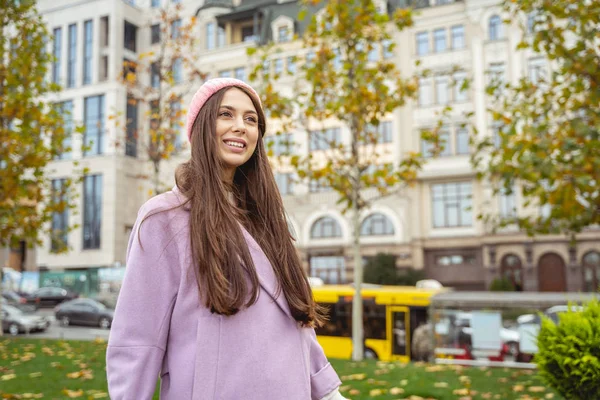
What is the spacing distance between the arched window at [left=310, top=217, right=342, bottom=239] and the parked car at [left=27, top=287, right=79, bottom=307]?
662 inches

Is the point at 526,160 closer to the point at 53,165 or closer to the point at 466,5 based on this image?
the point at 466,5

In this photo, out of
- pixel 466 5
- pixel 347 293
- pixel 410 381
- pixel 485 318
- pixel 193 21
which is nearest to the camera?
pixel 410 381

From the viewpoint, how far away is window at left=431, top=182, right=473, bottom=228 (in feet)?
117

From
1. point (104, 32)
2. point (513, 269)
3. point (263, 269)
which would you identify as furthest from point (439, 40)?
point (263, 269)

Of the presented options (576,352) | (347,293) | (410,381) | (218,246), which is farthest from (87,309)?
(218,246)

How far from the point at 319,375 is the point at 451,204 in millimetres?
34777

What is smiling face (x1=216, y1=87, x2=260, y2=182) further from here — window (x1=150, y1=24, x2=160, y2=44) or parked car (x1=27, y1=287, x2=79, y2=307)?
window (x1=150, y1=24, x2=160, y2=44)

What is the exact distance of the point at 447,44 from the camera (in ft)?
121

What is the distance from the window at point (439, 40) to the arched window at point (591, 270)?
48.8ft

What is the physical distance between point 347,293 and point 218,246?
62.4ft

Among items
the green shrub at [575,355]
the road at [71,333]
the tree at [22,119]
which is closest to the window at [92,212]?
the road at [71,333]

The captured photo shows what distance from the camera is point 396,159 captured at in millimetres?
36531

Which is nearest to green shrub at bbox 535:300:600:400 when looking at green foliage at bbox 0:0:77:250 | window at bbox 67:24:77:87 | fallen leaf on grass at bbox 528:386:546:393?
fallen leaf on grass at bbox 528:386:546:393

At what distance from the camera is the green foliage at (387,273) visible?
34375 mm
